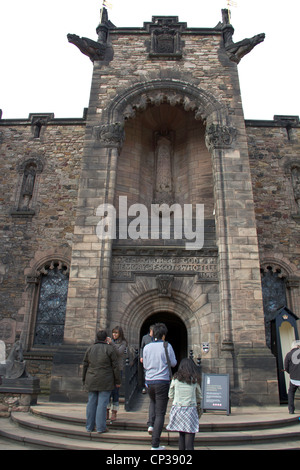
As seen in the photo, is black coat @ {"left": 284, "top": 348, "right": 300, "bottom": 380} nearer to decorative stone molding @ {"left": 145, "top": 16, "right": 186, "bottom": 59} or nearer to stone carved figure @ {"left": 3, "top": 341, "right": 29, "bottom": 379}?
stone carved figure @ {"left": 3, "top": 341, "right": 29, "bottom": 379}

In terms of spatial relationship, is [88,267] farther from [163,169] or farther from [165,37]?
[165,37]

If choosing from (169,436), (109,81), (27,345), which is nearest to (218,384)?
(169,436)

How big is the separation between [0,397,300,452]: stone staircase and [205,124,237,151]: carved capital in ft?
27.7

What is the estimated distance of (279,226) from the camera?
582 inches

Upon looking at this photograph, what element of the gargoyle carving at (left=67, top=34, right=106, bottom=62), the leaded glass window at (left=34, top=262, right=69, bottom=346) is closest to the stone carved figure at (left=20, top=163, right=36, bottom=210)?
the leaded glass window at (left=34, top=262, right=69, bottom=346)

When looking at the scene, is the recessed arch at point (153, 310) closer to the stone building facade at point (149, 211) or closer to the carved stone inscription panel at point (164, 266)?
the stone building facade at point (149, 211)

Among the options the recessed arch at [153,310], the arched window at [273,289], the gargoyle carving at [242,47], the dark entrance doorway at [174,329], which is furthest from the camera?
the arched window at [273,289]

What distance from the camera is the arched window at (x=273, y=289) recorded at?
13.7 m

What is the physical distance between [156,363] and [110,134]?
9032mm

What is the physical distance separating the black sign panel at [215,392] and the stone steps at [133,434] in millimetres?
741

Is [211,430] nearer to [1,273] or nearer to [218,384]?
[218,384]

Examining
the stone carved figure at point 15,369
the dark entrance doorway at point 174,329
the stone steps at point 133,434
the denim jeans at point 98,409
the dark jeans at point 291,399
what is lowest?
the stone steps at point 133,434

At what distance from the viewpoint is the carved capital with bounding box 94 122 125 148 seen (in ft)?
40.1

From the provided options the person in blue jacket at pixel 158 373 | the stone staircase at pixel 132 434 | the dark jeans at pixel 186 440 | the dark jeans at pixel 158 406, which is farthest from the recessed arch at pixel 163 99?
the dark jeans at pixel 186 440
